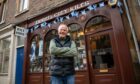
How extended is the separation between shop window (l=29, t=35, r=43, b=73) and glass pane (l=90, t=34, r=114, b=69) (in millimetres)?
2902

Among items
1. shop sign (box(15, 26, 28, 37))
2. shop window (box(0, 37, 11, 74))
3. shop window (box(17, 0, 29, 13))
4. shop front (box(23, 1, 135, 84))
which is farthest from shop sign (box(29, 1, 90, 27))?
shop window (box(0, 37, 11, 74))

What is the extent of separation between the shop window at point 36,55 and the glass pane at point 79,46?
208cm

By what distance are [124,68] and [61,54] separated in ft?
8.85

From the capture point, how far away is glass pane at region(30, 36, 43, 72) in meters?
7.19

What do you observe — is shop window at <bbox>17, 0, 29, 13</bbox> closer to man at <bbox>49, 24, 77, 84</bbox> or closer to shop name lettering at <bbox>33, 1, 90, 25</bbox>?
shop name lettering at <bbox>33, 1, 90, 25</bbox>

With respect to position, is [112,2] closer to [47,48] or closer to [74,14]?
[74,14]

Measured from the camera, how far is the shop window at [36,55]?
719cm

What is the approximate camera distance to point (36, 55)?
24.7ft

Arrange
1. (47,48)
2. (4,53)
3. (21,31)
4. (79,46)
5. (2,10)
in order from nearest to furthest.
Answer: (79,46) < (47,48) < (21,31) < (4,53) < (2,10)

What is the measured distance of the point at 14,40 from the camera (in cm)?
931

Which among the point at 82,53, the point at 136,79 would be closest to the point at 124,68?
the point at 136,79

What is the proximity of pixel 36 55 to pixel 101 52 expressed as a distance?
3.70m

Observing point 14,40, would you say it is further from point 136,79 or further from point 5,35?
point 136,79

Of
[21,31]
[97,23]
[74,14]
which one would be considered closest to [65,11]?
[74,14]
